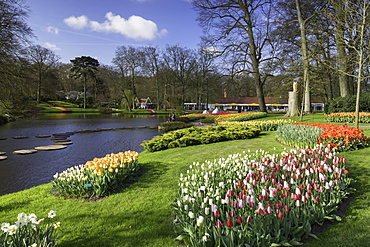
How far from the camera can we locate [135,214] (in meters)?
3.69

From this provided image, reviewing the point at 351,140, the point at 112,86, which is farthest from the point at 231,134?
the point at 112,86

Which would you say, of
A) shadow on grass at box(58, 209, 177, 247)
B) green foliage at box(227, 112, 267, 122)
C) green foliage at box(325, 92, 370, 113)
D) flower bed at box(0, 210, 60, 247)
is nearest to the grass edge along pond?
shadow on grass at box(58, 209, 177, 247)

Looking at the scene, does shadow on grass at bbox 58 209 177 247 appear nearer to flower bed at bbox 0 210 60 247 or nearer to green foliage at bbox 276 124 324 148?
flower bed at bbox 0 210 60 247

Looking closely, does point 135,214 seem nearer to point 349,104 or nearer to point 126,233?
point 126,233

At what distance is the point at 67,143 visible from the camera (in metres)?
12.4

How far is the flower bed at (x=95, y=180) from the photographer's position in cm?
454

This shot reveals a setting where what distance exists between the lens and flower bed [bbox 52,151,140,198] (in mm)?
4535

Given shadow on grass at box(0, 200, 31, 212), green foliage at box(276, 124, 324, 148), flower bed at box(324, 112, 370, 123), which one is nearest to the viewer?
shadow on grass at box(0, 200, 31, 212)

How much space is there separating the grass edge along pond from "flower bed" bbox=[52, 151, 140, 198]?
Result: 211 millimetres

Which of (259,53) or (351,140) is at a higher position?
(259,53)

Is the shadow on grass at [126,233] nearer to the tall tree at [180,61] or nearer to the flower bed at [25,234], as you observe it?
the flower bed at [25,234]

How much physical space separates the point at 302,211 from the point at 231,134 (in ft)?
25.0

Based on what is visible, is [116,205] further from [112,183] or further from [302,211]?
[302,211]

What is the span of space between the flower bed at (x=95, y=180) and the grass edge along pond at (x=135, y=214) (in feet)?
0.69
